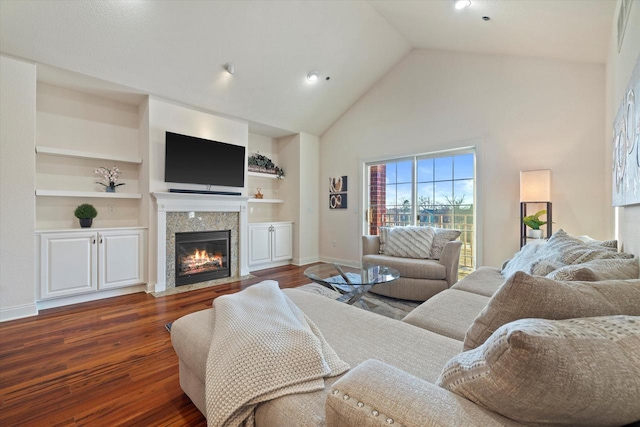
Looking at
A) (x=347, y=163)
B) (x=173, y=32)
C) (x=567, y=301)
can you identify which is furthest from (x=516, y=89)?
(x=173, y=32)

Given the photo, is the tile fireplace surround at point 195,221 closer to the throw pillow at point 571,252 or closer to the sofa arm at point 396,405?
the sofa arm at point 396,405

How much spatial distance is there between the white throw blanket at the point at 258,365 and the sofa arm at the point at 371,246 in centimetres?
276

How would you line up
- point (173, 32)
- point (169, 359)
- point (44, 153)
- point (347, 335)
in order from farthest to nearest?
point (44, 153), point (173, 32), point (169, 359), point (347, 335)

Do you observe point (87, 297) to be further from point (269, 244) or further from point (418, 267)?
point (418, 267)

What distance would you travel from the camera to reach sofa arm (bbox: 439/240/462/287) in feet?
10.5

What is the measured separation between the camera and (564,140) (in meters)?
3.21

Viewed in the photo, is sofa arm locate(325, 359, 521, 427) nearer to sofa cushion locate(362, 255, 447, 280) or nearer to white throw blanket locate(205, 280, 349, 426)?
white throw blanket locate(205, 280, 349, 426)

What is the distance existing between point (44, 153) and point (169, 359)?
2.99m

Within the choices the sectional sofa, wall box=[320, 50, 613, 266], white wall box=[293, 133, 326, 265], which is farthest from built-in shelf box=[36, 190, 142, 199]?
the sectional sofa

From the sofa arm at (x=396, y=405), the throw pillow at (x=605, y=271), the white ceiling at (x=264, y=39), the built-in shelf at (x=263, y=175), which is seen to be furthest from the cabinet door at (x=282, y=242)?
the sofa arm at (x=396, y=405)

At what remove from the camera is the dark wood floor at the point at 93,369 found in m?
1.49

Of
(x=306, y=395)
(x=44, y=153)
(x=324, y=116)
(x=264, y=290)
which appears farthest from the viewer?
(x=324, y=116)

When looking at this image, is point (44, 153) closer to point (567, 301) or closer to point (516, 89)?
point (567, 301)

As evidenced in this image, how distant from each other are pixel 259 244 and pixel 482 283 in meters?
3.47
